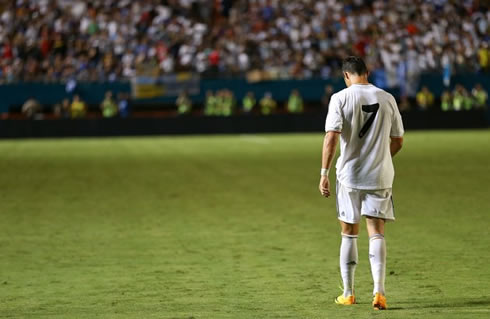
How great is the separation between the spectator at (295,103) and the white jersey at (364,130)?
30.9m

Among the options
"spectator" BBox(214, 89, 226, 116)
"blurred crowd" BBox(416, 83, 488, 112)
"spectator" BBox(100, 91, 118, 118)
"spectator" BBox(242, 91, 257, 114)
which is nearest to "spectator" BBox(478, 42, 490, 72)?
"blurred crowd" BBox(416, 83, 488, 112)

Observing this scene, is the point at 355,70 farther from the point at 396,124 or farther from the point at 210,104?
the point at 210,104

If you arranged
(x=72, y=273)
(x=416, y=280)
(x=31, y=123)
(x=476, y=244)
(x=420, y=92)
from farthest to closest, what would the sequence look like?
(x=420, y=92), (x=31, y=123), (x=476, y=244), (x=72, y=273), (x=416, y=280)

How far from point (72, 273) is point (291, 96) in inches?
1155

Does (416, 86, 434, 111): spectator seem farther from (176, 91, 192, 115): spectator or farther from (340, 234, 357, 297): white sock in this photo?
(340, 234, 357, 297): white sock

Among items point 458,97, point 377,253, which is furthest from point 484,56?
point 377,253

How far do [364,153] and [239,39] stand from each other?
3202 cm

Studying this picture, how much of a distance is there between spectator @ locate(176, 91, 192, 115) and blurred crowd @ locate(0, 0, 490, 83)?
1.15m

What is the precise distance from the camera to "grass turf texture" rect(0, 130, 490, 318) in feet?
25.0

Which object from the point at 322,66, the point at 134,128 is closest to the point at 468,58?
the point at 322,66

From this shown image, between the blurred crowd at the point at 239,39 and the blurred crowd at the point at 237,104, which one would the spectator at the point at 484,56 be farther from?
the blurred crowd at the point at 237,104

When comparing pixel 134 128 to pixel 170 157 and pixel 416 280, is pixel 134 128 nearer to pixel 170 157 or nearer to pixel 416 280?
pixel 170 157

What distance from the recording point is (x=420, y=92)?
38.2m

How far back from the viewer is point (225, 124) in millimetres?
37562
